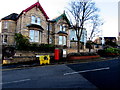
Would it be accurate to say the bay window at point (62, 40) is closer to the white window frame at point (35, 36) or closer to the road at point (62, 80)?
the white window frame at point (35, 36)

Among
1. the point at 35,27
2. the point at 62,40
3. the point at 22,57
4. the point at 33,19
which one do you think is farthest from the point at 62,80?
the point at 62,40

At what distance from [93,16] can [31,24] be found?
13235 mm

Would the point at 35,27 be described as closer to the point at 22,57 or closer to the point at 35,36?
the point at 35,36

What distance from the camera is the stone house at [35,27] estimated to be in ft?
65.7

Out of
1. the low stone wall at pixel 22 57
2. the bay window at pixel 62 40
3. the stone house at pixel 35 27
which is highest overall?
the stone house at pixel 35 27

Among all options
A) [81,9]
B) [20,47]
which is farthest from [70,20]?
[20,47]

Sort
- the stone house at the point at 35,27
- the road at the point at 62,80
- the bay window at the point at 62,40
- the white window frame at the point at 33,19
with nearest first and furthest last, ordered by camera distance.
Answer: the road at the point at 62,80 < the stone house at the point at 35,27 < the white window frame at the point at 33,19 < the bay window at the point at 62,40

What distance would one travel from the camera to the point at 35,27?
2031cm

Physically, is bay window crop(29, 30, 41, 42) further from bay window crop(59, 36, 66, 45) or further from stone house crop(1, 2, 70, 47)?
bay window crop(59, 36, 66, 45)

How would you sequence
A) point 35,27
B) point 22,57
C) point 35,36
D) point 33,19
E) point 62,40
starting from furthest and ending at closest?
point 62,40, point 33,19, point 35,36, point 35,27, point 22,57

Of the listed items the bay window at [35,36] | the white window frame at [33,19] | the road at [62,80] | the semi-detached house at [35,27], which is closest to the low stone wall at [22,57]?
the road at [62,80]

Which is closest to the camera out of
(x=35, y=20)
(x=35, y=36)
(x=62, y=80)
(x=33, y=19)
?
(x=62, y=80)

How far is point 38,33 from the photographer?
845 inches

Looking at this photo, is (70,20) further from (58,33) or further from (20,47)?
(20,47)
